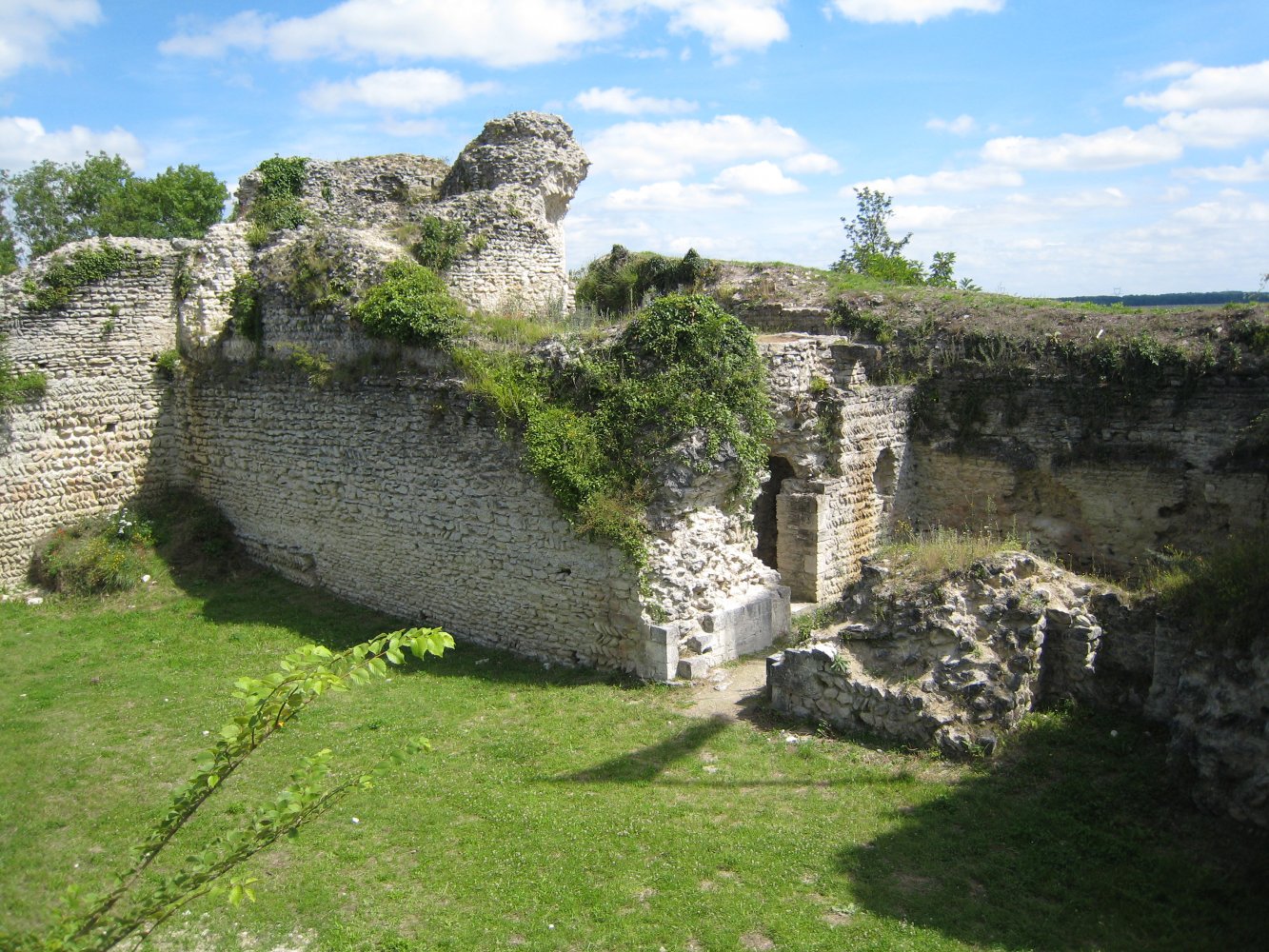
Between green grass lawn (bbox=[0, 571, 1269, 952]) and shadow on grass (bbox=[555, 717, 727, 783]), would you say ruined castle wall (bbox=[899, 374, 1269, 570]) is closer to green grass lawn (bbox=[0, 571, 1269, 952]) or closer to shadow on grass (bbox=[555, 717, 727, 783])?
green grass lawn (bbox=[0, 571, 1269, 952])

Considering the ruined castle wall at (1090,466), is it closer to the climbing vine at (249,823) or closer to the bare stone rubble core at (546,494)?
the bare stone rubble core at (546,494)

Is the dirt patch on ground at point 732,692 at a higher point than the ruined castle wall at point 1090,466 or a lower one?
lower

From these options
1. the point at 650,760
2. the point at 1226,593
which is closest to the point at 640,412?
the point at 650,760

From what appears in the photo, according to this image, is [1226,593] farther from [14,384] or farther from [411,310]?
[14,384]

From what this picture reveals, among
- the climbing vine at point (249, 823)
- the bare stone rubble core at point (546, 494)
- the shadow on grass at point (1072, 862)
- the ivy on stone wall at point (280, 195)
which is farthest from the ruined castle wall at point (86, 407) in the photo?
the shadow on grass at point (1072, 862)

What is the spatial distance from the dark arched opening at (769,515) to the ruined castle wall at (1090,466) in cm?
198

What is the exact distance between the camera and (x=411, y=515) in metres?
11.8

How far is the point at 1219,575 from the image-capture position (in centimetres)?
702

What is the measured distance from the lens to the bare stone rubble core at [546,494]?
810 centimetres

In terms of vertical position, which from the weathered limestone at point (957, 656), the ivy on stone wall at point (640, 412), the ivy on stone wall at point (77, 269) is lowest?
the weathered limestone at point (957, 656)

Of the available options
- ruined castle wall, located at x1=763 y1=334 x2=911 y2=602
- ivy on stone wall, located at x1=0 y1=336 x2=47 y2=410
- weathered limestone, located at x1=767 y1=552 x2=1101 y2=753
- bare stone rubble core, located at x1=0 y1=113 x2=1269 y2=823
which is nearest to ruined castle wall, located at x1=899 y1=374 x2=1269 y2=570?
bare stone rubble core, located at x1=0 y1=113 x2=1269 y2=823

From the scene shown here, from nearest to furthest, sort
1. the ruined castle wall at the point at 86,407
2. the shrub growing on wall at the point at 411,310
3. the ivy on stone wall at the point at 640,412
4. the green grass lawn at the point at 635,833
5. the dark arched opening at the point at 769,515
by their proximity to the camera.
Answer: the green grass lawn at the point at 635,833
the ivy on stone wall at the point at 640,412
the shrub growing on wall at the point at 411,310
the dark arched opening at the point at 769,515
the ruined castle wall at the point at 86,407

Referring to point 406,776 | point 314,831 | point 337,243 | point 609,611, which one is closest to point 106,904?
point 314,831

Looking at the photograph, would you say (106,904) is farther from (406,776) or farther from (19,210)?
(19,210)
